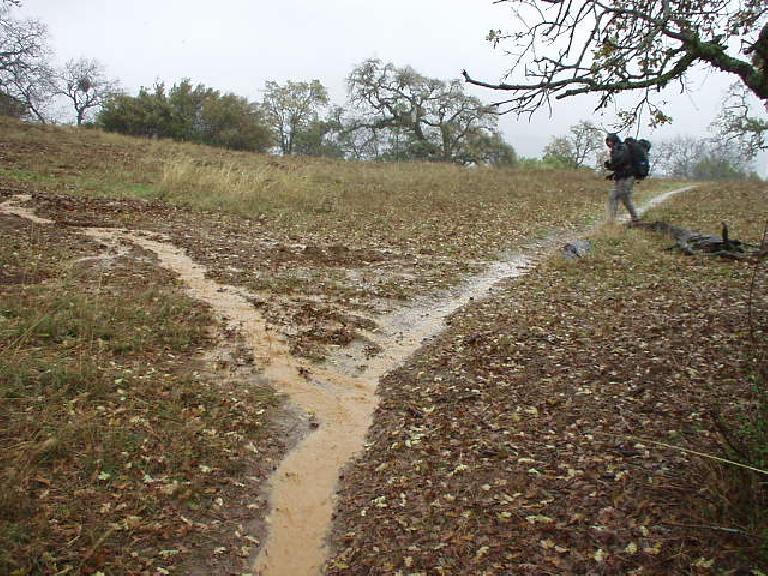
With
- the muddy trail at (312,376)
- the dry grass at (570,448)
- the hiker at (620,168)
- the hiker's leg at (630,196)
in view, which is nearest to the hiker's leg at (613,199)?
the hiker at (620,168)

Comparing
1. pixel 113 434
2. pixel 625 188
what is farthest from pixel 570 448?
pixel 625 188

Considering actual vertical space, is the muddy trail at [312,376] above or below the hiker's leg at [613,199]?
below

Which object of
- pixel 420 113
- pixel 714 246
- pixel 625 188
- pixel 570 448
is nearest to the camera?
pixel 570 448

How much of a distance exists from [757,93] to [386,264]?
7493 mm

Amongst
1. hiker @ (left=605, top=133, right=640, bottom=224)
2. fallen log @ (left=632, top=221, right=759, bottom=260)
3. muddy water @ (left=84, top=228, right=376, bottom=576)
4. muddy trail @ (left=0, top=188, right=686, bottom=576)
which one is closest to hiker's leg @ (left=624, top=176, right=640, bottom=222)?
hiker @ (left=605, top=133, right=640, bottom=224)

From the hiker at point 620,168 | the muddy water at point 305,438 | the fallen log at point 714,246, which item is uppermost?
the hiker at point 620,168

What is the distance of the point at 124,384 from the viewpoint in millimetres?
5293

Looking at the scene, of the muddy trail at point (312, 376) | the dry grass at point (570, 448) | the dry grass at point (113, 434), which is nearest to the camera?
the dry grass at point (570, 448)

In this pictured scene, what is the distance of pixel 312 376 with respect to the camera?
247 inches

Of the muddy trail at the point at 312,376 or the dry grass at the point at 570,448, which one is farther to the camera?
the muddy trail at the point at 312,376

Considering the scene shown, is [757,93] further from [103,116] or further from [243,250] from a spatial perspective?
[103,116]

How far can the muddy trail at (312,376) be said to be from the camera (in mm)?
4055

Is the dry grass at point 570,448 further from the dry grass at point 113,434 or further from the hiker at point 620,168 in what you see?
the hiker at point 620,168

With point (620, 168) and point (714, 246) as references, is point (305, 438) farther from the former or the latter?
point (620, 168)
